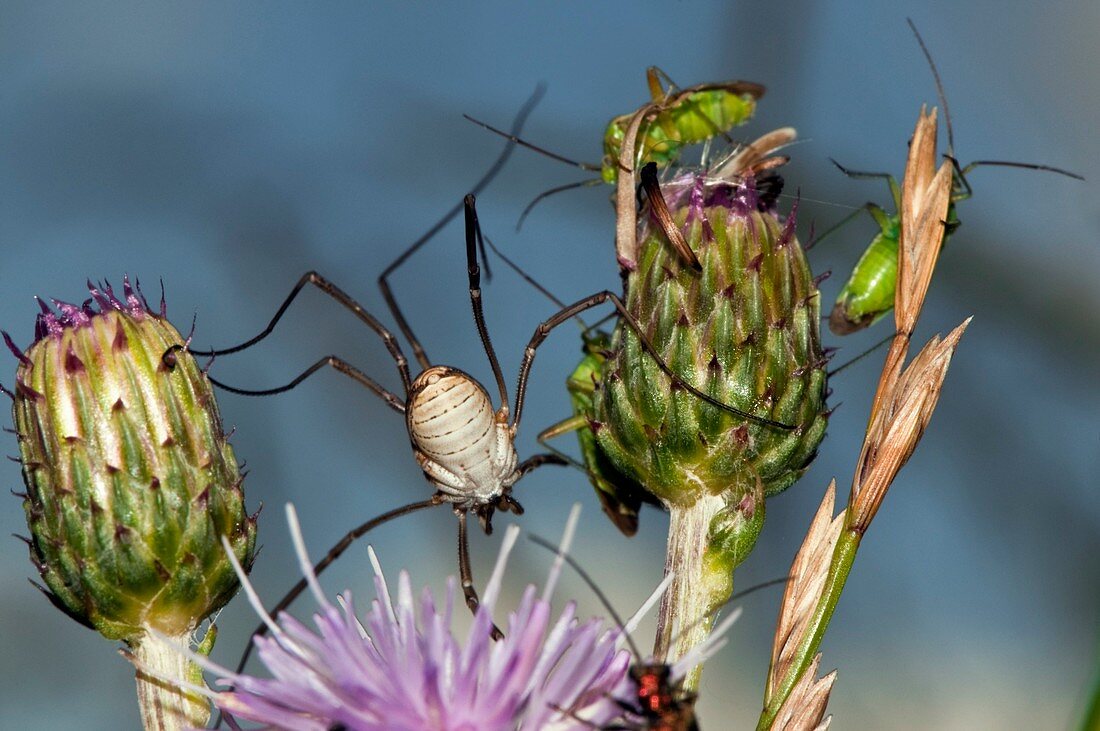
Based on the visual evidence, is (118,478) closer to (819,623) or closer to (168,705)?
(168,705)

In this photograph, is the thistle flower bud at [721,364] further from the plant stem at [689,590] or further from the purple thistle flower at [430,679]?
the purple thistle flower at [430,679]

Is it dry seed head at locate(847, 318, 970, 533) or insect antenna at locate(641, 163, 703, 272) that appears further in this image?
insect antenna at locate(641, 163, 703, 272)

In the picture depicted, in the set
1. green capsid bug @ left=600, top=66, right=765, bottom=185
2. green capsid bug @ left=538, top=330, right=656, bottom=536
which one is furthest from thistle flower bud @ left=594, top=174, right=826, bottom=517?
green capsid bug @ left=600, top=66, right=765, bottom=185

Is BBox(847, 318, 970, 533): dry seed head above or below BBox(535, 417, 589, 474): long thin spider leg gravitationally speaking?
below

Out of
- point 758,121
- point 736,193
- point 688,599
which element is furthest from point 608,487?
point 758,121

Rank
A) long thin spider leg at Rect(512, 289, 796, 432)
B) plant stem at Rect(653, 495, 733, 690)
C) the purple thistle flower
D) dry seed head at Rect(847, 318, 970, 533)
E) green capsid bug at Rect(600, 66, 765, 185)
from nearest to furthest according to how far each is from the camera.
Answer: the purple thistle flower, dry seed head at Rect(847, 318, 970, 533), plant stem at Rect(653, 495, 733, 690), long thin spider leg at Rect(512, 289, 796, 432), green capsid bug at Rect(600, 66, 765, 185)

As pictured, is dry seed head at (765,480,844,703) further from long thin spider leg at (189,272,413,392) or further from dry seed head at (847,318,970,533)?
long thin spider leg at (189,272,413,392)

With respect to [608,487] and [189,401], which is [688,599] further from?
[189,401]

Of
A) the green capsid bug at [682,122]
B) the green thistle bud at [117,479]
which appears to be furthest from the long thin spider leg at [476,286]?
the green thistle bud at [117,479]
